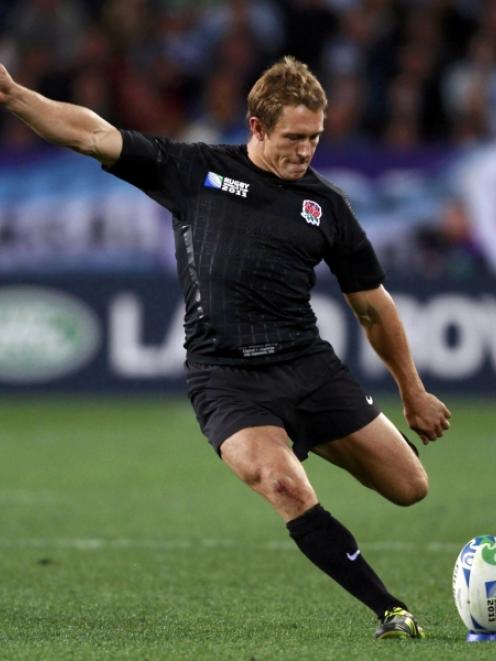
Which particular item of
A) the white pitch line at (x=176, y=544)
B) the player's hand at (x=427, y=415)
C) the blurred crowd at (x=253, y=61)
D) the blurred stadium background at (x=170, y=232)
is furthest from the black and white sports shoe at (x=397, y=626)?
the blurred crowd at (x=253, y=61)

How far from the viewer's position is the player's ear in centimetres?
612

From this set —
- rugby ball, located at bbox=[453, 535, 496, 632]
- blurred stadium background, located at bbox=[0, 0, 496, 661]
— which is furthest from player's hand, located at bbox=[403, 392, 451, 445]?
blurred stadium background, located at bbox=[0, 0, 496, 661]

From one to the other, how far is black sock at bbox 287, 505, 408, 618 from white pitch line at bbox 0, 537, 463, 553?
2.57 m

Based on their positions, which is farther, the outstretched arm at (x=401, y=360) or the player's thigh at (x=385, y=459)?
the outstretched arm at (x=401, y=360)

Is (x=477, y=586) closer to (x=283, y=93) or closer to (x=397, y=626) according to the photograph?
(x=397, y=626)

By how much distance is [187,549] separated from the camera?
8.46m

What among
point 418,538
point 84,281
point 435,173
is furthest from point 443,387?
point 418,538

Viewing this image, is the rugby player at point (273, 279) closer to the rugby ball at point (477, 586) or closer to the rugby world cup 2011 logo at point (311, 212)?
the rugby world cup 2011 logo at point (311, 212)

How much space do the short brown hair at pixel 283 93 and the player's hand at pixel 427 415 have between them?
1.30 meters

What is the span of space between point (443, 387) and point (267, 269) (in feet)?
28.8

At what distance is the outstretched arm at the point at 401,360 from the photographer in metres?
6.40

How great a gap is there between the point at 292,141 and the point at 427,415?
1291mm

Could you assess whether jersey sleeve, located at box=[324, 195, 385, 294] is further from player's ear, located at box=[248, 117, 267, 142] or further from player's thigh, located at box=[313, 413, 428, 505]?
player's thigh, located at box=[313, 413, 428, 505]

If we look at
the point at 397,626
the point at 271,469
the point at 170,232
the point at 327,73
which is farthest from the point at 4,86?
the point at 327,73
